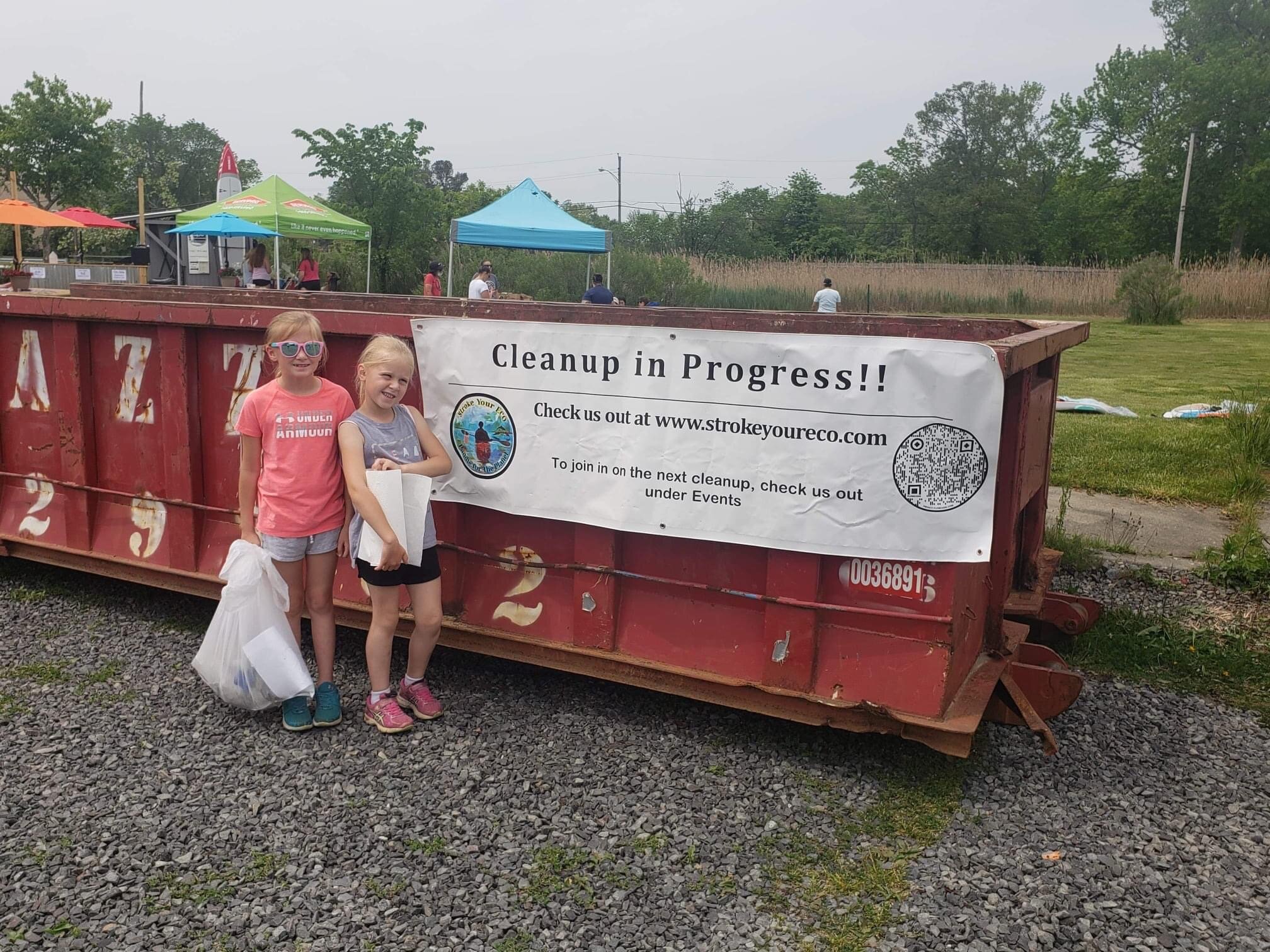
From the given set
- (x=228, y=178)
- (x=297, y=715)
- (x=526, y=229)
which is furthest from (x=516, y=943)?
(x=228, y=178)

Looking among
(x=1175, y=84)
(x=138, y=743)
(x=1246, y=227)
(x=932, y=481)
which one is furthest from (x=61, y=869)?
(x=1175, y=84)

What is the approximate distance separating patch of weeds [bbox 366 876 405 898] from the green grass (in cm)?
679

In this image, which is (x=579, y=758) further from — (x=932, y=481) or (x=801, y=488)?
(x=932, y=481)

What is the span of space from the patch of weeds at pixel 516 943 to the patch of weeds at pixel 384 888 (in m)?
0.37

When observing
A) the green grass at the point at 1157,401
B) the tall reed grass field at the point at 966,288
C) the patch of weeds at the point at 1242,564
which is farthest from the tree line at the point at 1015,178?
the patch of weeds at the point at 1242,564

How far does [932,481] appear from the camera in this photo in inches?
140

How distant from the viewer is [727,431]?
12.6 ft

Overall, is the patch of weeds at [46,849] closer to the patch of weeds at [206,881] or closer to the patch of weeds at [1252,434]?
the patch of weeds at [206,881]

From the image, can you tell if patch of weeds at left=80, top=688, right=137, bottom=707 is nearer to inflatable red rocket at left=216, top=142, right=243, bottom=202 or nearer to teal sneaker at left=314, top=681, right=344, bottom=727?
teal sneaker at left=314, top=681, right=344, bottom=727

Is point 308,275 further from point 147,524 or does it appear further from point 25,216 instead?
point 147,524

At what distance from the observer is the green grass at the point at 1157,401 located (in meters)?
8.57

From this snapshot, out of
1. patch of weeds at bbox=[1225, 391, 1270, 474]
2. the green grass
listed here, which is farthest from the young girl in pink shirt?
patch of weeds at bbox=[1225, 391, 1270, 474]

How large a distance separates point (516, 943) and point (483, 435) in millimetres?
2043

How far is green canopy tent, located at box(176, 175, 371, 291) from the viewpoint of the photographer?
18078 mm
